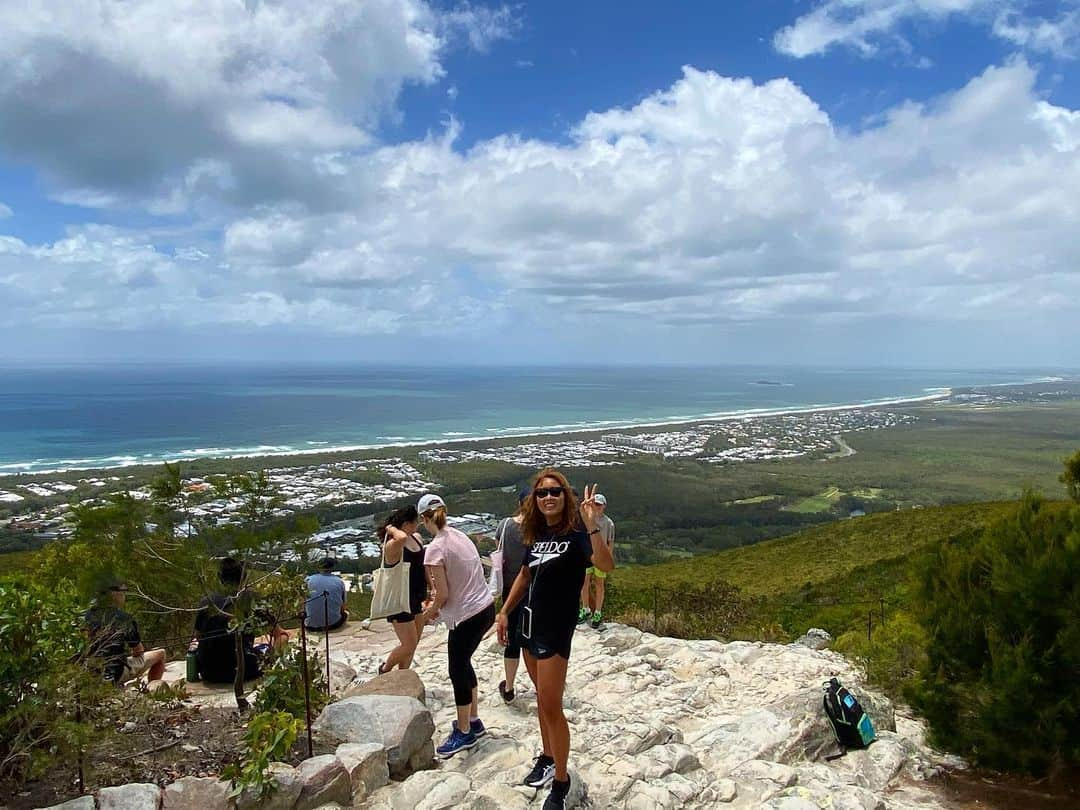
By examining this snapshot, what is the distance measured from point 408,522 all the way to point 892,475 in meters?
68.6

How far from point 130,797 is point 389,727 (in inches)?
61.3

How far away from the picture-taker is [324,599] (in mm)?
8125

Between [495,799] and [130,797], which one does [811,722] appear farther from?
[130,797]

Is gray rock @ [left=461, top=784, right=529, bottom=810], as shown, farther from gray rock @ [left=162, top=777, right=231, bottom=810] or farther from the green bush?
the green bush

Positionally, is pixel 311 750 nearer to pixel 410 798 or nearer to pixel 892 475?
pixel 410 798

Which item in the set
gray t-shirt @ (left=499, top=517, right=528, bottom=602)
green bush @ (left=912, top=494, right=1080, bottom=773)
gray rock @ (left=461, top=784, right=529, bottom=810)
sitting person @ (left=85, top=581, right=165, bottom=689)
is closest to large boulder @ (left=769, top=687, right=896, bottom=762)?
green bush @ (left=912, top=494, right=1080, bottom=773)

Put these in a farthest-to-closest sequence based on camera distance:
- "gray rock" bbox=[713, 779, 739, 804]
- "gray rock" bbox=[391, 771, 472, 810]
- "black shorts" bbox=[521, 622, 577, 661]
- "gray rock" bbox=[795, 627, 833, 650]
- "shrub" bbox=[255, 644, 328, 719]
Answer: "gray rock" bbox=[795, 627, 833, 650] → "shrub" bbox=[255, 644, 328, 719] → "gray rock" bbox=[713, 779, 739, 804] → "gray rock" bbox=[391, 771, 472, 810] → "black shorts" bbox=[521, 622, 577, 661]

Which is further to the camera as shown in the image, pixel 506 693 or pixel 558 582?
pixel 506 693

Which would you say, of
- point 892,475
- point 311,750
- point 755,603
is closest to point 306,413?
point 892,475

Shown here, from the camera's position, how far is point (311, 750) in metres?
4.30

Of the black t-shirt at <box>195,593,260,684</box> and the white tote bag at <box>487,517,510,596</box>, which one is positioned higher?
the white tote bag at <box>487,517,510,596</box>

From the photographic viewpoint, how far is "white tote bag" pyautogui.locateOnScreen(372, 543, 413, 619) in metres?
6.05

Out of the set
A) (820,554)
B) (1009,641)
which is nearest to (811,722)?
(1009,641)

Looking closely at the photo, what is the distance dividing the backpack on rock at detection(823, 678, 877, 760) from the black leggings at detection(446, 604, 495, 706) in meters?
2.77
